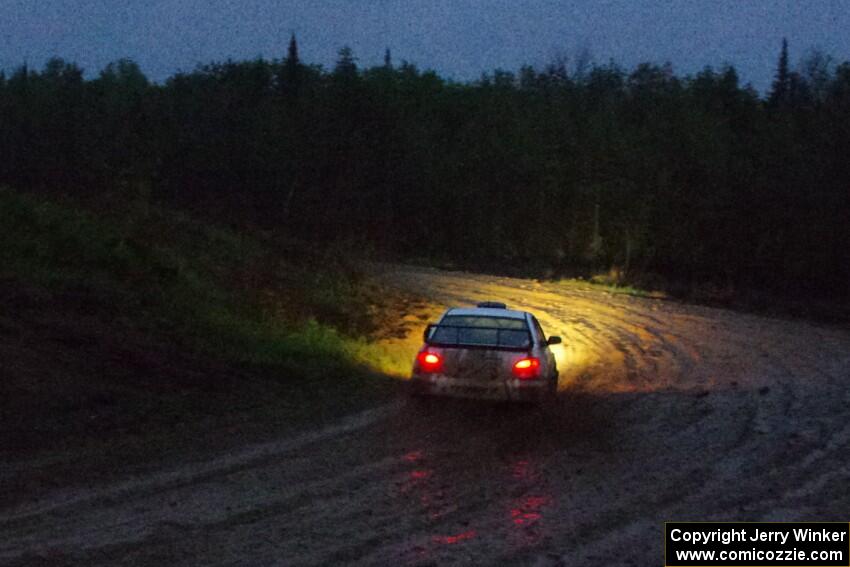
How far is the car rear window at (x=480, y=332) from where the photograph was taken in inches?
571

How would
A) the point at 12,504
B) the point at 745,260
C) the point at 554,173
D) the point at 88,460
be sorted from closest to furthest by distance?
the point at 12,504
the point at 88,460
the point at 745,260
the point at 554,173

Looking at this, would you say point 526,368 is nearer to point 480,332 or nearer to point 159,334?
point 480,332

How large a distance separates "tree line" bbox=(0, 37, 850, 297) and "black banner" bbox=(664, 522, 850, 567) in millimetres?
28621

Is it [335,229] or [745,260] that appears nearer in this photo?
[745,260]

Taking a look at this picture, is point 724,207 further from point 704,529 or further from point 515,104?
point 704,529

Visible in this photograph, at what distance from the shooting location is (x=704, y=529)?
8.17 m

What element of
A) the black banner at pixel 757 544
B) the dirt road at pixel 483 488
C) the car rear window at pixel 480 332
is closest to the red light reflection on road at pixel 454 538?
the dirt road at pixel 483 488

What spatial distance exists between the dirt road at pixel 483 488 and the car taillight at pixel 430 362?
0.56 metres

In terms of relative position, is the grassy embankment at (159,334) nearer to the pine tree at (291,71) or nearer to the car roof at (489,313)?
the car roof at (489,313)

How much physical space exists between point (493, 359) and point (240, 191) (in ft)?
183

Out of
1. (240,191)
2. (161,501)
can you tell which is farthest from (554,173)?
(161,501)

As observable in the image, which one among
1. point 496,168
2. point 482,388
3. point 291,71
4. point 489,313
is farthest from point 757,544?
point 291,71

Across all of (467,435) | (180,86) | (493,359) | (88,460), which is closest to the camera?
(88,460)

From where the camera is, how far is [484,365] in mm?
13875
